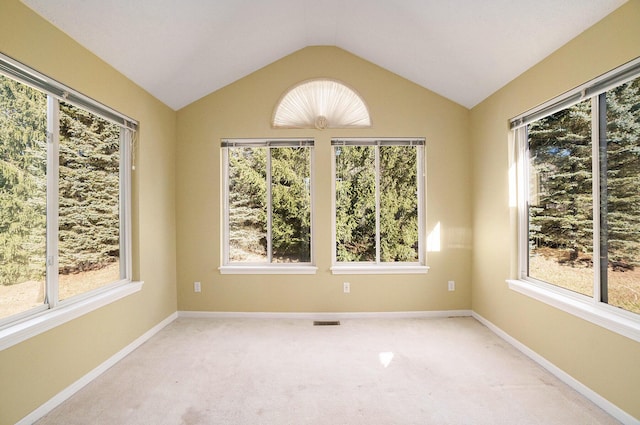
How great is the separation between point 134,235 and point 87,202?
596 mm

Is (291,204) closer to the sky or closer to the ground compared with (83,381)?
closer to the sky

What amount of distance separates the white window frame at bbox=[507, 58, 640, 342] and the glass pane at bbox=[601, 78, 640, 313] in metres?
0.06

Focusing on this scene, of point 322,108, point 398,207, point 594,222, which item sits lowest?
point 594,222

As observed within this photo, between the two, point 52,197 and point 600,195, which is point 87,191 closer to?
point 52,197

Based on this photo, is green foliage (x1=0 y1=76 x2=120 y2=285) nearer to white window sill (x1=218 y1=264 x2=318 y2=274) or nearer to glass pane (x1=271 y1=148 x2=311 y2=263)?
white window sill (x1=218 y1=264 x2=318 y2=274)

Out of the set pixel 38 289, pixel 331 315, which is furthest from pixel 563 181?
pixel 38 289

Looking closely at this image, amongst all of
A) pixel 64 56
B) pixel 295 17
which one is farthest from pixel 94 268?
pixel 295 17

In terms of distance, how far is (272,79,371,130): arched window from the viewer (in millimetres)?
3576

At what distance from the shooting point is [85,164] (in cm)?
240

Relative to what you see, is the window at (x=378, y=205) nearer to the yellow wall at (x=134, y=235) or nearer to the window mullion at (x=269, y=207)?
the window mullion at (x=269, y=207)

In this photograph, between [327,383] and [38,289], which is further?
[327,383]

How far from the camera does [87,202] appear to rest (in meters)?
2.43

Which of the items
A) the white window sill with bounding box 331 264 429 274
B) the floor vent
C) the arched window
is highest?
the arched window

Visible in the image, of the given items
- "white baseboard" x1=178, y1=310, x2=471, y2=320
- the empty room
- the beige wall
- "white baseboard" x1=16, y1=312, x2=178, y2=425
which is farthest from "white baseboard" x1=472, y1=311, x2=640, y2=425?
"white baseboard" x1=16, y1=312, x2=178, y2=425
